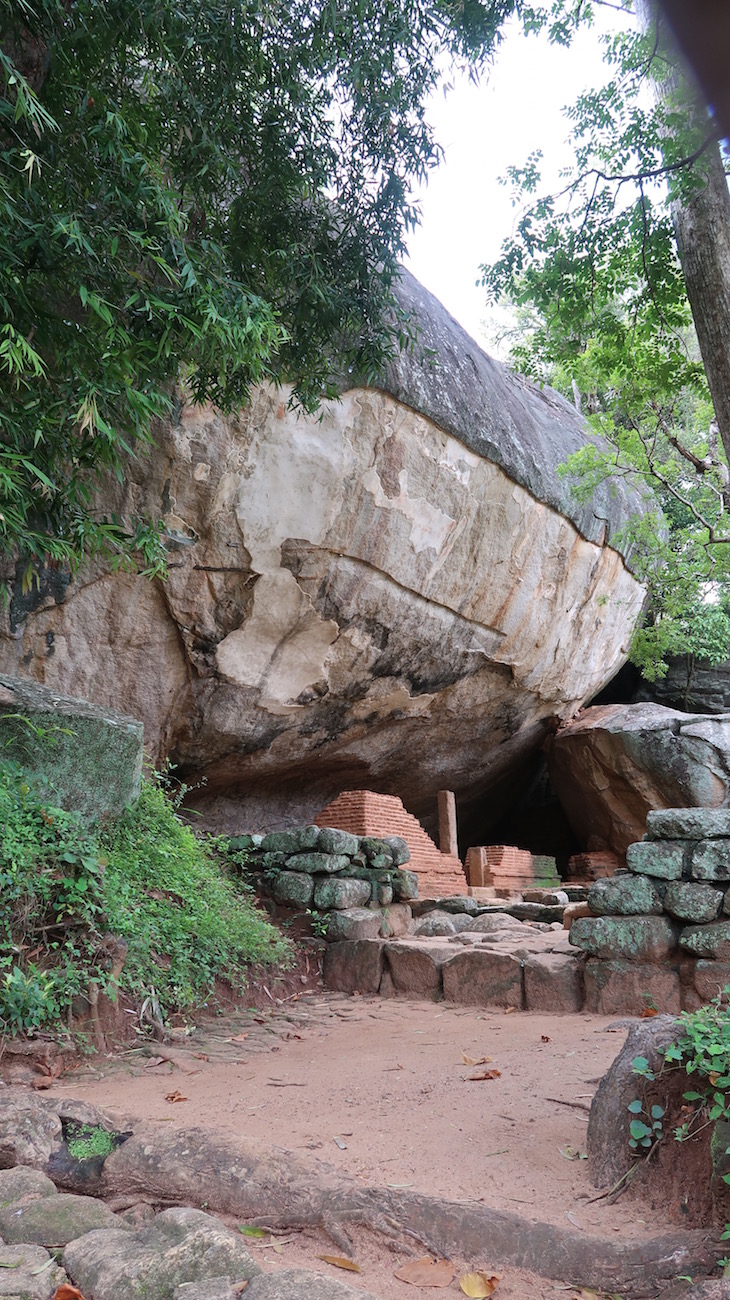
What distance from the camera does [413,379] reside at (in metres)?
9.38

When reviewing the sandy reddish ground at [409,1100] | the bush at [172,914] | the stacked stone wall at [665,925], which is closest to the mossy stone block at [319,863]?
the bush at [172,914]

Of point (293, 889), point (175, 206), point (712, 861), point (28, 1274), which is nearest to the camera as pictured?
point (28, 1274)

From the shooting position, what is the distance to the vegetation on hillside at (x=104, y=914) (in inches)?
175

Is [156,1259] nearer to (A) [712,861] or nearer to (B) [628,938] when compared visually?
(B) [628,938]

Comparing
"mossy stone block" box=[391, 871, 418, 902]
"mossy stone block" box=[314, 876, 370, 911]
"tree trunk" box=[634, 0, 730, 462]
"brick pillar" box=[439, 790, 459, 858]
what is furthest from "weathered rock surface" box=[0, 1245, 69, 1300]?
"brick pillar" box=[439, 790, 459, 858]

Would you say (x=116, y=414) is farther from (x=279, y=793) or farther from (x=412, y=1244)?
(x=279, y=793)

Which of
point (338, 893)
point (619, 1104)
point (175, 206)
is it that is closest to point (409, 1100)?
point (619, 1104)

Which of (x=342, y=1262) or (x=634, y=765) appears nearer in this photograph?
(x=342, y=1262)

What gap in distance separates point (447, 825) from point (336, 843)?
533 cm

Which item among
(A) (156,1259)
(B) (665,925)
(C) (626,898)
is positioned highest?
(C) (626,898)

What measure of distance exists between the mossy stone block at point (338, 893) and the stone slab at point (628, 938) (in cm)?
226

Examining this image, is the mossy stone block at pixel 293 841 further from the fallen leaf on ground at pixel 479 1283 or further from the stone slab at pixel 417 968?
the fallen leaf on ground at pixel 479 1283

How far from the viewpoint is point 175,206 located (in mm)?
5152

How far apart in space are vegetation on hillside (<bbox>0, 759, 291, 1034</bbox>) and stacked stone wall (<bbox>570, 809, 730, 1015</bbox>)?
8.09 ft
